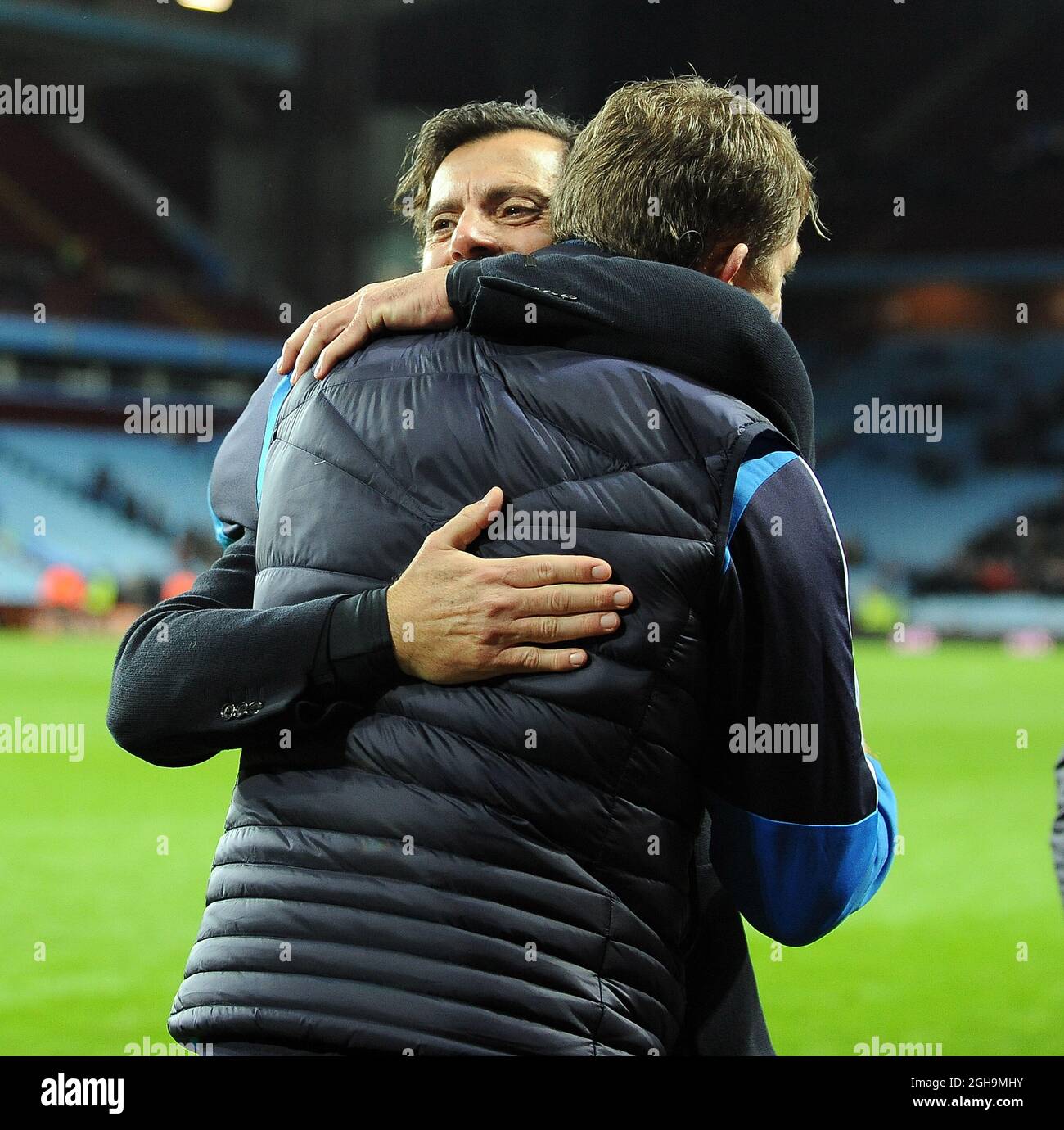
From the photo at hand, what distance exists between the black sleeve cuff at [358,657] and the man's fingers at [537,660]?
0.10 metres

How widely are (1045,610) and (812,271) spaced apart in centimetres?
889

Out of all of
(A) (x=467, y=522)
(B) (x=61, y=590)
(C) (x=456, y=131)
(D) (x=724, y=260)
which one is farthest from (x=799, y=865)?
(B) (x=61, y=590)

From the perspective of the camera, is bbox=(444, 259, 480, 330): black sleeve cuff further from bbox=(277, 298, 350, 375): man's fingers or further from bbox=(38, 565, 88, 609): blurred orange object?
bbox=(38, 565, 88, 609): blurred orange object

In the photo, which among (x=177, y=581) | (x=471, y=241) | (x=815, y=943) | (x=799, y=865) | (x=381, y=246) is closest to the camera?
(x=799, y=865)

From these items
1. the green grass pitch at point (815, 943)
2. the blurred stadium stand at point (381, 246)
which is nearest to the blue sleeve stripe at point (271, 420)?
the green grass pitch at point (815, 943)

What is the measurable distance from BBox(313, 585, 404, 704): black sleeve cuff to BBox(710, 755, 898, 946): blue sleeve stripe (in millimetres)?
353

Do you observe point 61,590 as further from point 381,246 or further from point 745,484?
point 745,484

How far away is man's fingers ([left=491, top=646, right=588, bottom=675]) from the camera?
3.97 feet

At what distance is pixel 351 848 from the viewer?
120cm

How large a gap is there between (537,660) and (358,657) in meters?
0.17

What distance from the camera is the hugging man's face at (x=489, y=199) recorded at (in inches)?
91.8

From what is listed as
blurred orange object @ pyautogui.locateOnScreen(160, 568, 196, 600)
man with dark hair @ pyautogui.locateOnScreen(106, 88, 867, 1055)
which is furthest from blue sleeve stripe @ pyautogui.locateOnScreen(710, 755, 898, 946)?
blurred orange object @ pyautogui.locateOnScreen(160, 568, 196, 600)

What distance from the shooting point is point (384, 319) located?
1373 mm
